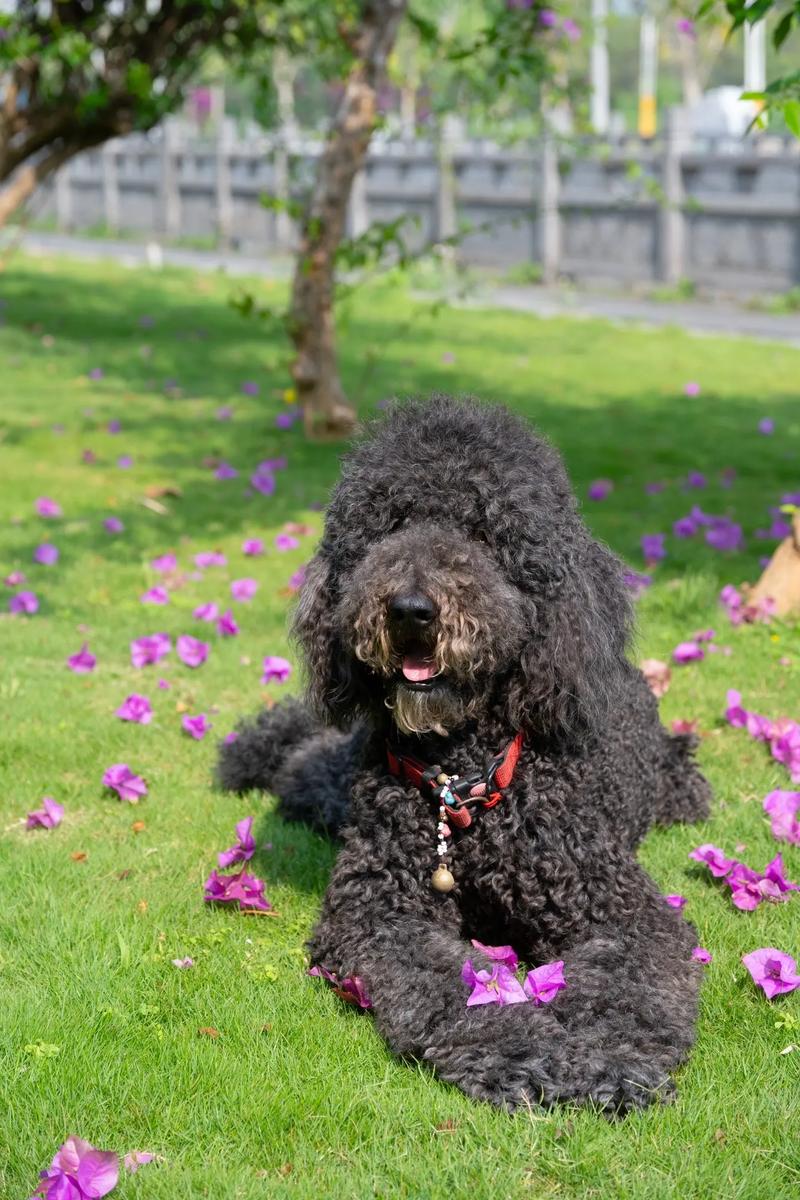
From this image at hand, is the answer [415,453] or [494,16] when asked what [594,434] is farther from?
[415,453]

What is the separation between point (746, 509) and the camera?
9.97 metres

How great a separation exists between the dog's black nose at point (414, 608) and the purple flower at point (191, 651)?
10.9 feet

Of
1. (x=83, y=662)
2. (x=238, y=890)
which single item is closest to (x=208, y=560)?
(x=83, y=662)

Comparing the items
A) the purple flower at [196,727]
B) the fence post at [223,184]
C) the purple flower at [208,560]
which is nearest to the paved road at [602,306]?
the fence post at [223,184]

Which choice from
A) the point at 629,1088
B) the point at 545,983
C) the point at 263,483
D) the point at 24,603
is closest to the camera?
the point at 629,1088

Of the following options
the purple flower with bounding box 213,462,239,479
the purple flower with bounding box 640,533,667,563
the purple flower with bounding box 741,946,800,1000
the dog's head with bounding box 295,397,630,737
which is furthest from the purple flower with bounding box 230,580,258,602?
the purple flower with bounding box 741,946,800,1000

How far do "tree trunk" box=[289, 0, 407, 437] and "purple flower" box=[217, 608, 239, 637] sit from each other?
4719mm

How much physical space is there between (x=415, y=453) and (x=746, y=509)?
20.8 ft

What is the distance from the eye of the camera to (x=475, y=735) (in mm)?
4191

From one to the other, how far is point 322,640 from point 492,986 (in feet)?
3.63

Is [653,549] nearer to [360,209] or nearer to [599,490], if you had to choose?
[599,490]

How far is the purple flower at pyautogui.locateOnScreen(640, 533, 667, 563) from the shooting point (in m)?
8.41

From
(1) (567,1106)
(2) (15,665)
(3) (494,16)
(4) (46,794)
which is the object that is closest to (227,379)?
(3) (494,16)

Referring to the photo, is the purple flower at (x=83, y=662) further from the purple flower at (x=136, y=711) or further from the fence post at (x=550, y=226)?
the fence post at (x=550, y=226)
